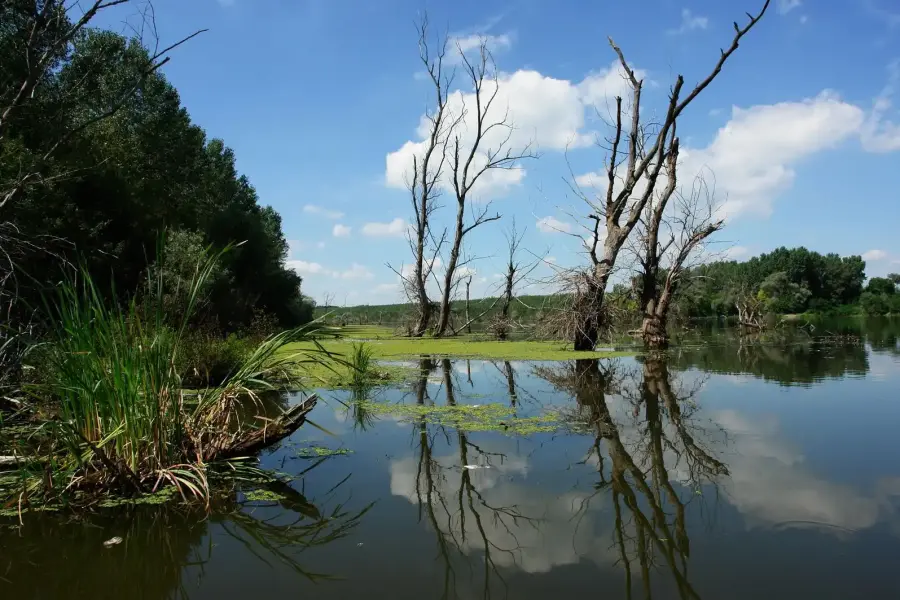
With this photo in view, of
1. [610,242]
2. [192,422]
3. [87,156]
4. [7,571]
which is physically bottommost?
[7,571]

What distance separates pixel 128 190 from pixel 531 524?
60.0 feet

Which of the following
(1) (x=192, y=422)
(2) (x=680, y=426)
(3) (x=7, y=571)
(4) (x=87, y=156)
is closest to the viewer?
(3) (x=7, y=571)

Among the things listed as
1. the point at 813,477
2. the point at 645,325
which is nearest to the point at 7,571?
the point at 813,477

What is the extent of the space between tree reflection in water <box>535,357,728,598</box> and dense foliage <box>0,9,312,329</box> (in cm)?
739

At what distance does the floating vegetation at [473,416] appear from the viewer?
485 centimetres

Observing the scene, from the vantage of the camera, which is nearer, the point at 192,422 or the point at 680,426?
the point at 192,422

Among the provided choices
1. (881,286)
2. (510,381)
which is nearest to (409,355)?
(510,381)

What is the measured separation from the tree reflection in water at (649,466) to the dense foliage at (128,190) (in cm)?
739

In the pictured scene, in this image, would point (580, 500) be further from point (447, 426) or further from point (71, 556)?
point (71, 556)

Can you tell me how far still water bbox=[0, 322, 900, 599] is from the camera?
2.20 meters

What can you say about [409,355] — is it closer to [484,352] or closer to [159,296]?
[484,352]

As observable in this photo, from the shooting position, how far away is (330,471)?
3.74 metres

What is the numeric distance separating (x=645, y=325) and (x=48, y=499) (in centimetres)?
1267

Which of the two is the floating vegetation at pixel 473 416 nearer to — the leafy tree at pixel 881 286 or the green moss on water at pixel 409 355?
the green moss on water at pixel 409 355
